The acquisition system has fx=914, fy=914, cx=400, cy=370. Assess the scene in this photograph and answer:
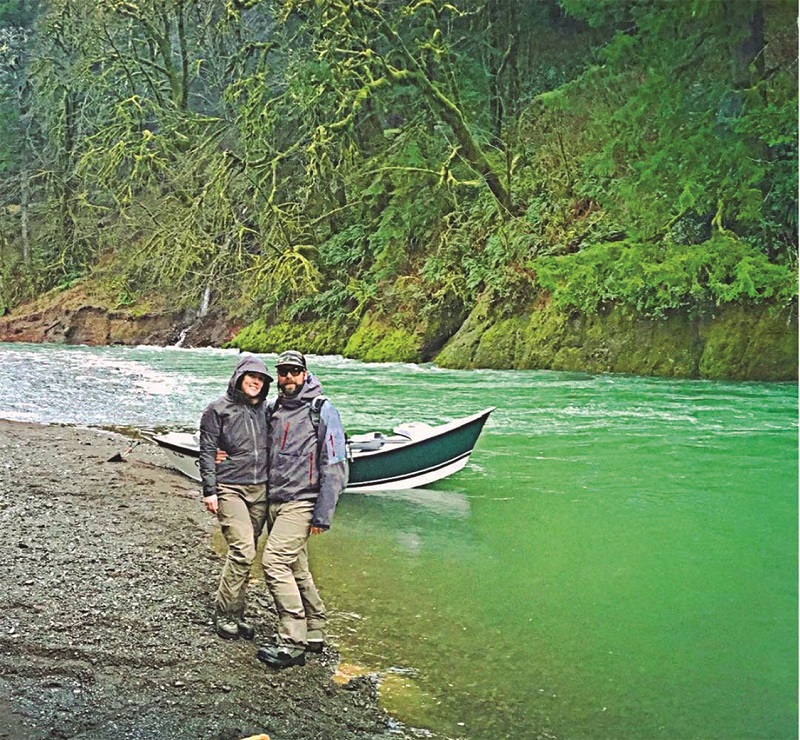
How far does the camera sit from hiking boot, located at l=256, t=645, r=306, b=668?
2.35 metres

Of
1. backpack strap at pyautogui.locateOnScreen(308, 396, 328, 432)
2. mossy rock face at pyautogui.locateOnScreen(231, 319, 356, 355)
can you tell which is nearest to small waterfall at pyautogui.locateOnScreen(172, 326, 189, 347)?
mossy rock face at pyautogui.locateOnScreen(231, 319, 356, 355)

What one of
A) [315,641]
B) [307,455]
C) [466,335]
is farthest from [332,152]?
[315,641]

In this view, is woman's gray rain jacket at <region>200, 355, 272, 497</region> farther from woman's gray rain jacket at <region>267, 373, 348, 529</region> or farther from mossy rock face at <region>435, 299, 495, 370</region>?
mossy rock face at <region>435, 299, 495, 370</region>

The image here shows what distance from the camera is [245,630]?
8.23 feet

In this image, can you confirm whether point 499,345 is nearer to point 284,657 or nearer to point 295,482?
point 295,482

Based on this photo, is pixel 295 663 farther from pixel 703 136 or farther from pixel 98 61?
pixel 98 61

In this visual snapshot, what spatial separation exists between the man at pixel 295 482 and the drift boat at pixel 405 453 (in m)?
1.17

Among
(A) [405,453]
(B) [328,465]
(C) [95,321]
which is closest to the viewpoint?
(B) [328,465]

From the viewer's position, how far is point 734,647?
2447mm

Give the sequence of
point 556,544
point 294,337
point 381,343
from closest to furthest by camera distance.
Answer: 1. point 556,544
2. point 294,337
3. point 381,343

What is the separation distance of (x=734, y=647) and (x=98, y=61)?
3.50 meters

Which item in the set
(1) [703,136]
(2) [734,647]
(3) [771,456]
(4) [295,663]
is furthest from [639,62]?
(4) [295,663]

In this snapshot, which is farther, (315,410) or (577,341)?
(577,341)

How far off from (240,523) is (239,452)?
7.6 inches
